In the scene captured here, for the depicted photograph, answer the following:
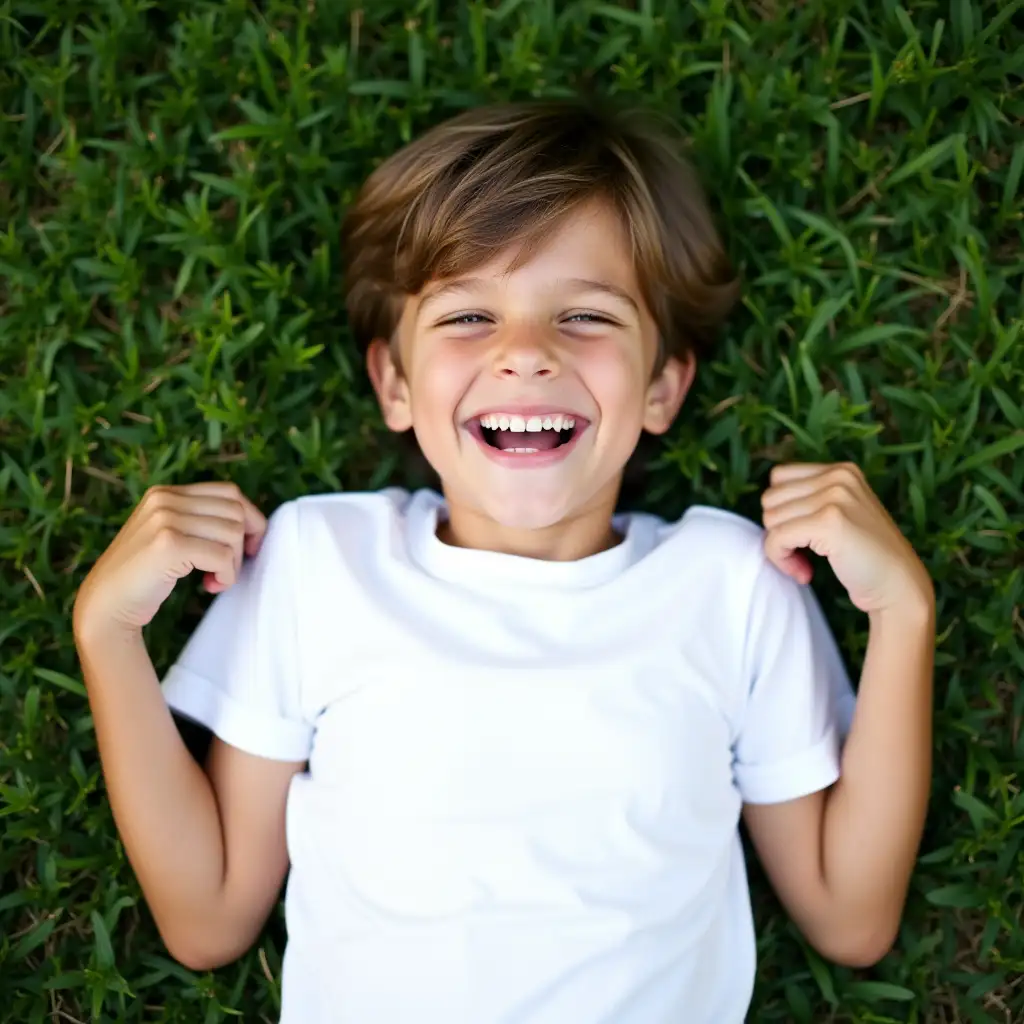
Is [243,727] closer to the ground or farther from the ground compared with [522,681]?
closer to the ground

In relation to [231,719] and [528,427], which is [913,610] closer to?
[528,427]

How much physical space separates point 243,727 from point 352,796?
0.24 m

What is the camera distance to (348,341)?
2.50 m

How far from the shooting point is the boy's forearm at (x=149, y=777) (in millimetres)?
2119

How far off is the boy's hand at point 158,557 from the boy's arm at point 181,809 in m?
→ 0.04

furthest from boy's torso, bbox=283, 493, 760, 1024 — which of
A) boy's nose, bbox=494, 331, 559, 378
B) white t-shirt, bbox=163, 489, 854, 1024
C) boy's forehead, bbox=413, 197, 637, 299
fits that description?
boy's forehead, bbox=413, 197, 637, 299

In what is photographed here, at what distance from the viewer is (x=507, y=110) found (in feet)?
7.45

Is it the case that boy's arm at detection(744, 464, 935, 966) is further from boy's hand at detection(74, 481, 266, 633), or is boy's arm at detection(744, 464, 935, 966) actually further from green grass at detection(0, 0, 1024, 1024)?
boy's hand at detection(74, 481, 266, 633)

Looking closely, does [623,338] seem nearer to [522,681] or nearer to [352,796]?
[522,681]

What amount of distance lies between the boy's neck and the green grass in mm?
278

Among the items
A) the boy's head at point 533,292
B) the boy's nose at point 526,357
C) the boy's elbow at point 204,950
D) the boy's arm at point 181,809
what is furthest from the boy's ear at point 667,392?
the boy's elbow at point 204,950

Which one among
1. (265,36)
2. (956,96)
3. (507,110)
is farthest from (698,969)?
(265,36)

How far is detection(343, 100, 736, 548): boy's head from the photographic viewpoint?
2.06 metres

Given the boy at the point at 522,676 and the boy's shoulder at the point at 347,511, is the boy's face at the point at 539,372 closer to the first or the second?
the boy at the point at 522,676
